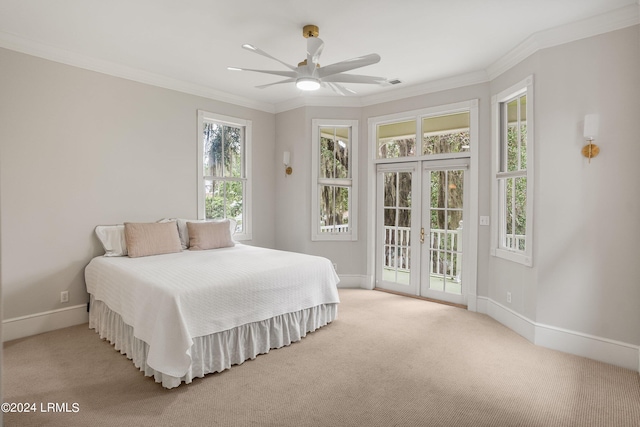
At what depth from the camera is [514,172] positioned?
12.0ft

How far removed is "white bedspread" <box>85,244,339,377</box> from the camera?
95.1 inches

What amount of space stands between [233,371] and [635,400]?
2.76m

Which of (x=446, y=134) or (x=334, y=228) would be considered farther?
(x=334, y=228)

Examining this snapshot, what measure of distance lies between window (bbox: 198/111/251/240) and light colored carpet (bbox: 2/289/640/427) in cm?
212


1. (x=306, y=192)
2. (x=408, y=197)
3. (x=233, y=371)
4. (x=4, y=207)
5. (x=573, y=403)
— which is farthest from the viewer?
(x=306, y=192)

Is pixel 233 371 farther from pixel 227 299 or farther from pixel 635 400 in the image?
pixel 635 400

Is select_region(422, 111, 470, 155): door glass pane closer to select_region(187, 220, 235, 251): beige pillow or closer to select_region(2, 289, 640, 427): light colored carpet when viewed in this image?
select_region(2, 289, 640, 427): light colored carpet

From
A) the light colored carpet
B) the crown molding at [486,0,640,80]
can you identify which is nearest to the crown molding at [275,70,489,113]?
the crown molding at [486,0,640,80]

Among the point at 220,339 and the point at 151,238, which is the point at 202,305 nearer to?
the point at 220,339

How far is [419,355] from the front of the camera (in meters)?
3.05

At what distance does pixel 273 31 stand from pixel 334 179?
2.43 m

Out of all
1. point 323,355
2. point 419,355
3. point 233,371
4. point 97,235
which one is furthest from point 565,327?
point 97,235

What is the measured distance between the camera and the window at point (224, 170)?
4781 millimetres

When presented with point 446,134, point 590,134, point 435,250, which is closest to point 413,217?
point 435,250
